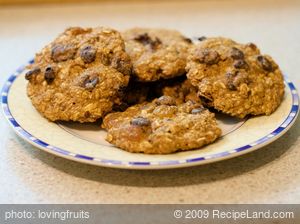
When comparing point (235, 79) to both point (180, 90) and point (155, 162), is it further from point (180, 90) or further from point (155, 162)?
point (155, 162)

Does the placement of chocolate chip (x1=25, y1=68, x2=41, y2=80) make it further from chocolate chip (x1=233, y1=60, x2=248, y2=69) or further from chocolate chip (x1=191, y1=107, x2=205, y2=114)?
chocolate chip (x1=233, y1=60, x2=248, y2=69)

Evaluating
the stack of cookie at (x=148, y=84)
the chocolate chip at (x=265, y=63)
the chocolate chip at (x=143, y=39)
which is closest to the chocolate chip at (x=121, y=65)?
the stack of cookie at (x=148, y=84)

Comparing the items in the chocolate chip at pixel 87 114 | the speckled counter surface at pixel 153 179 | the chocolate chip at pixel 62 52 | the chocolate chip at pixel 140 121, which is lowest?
the speckled counter surface at pixel 153 179

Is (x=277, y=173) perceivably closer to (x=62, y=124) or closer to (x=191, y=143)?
(x=191, y=143)

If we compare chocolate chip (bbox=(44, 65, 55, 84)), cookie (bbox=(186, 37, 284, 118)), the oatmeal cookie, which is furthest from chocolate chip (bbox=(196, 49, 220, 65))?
chocolate chip (bbox=(44, 65, 55, 84))

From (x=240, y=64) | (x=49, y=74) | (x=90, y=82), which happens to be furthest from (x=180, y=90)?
(x=49, y=74)

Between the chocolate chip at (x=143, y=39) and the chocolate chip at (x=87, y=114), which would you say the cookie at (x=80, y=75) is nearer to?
the chocolate chip at (x=87, y=114)

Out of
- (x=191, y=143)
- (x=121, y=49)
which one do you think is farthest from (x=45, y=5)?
A: (x=191, y=143)
